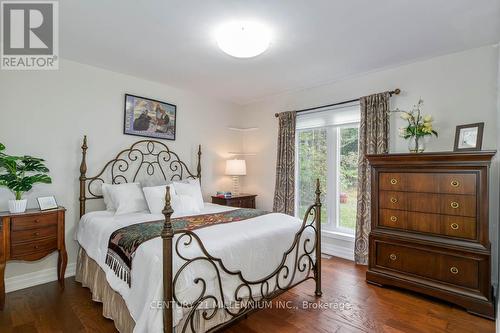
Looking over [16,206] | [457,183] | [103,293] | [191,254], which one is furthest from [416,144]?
[16,206]

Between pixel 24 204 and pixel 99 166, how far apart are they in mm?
919

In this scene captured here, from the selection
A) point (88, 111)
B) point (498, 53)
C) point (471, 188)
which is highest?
point (498, 53)

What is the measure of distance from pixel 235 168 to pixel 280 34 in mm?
2497

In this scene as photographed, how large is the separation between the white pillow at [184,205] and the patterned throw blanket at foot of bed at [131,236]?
0.36m

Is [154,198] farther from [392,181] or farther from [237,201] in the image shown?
[392,181]

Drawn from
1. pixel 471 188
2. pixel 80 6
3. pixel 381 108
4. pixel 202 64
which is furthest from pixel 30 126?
pixel 471 188

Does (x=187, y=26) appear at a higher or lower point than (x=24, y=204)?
higher

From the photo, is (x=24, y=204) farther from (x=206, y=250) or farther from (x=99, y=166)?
(x=206, y=250)

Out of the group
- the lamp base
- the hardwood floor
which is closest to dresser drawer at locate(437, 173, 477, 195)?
the hardwood floor

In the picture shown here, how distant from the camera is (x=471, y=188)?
2283 mm

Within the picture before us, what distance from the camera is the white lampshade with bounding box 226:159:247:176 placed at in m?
4.45

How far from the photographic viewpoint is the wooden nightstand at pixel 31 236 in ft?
7.36

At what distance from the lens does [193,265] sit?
1.59 metres

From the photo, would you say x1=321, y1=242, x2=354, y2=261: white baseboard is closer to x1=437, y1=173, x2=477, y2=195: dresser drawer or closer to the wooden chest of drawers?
the wooden chest of drawers
